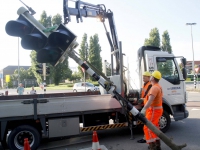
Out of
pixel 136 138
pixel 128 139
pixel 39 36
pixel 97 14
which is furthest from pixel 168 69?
pixel 39 36

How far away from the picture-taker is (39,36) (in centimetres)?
424

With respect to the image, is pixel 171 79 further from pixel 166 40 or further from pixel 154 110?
pixel 166 40

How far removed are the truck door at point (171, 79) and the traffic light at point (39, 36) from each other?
359 cm

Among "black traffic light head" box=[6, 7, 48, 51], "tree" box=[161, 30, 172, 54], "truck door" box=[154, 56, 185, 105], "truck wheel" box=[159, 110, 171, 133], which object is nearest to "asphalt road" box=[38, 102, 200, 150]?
"truck wheel" box=[159, 110, 171, 133]

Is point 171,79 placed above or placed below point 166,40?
below

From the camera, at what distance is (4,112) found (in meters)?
5.05

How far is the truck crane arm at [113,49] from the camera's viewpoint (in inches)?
181

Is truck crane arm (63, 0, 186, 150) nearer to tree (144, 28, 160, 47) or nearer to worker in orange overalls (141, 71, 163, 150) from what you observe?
worker in orange overalls (141, 71, 163, 150)

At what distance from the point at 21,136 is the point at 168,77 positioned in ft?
16.0

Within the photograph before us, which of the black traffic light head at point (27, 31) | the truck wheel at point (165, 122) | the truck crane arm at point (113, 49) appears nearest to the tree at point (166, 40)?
the truck crane arm at point (113, 49)

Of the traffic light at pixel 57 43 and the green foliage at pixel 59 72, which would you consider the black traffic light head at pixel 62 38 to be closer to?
the traffic light at pixel 57 43

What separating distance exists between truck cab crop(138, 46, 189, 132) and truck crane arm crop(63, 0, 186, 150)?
1.10 metres

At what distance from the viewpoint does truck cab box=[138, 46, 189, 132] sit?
266 inches

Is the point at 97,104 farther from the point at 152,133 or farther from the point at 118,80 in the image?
the point at 152,133
